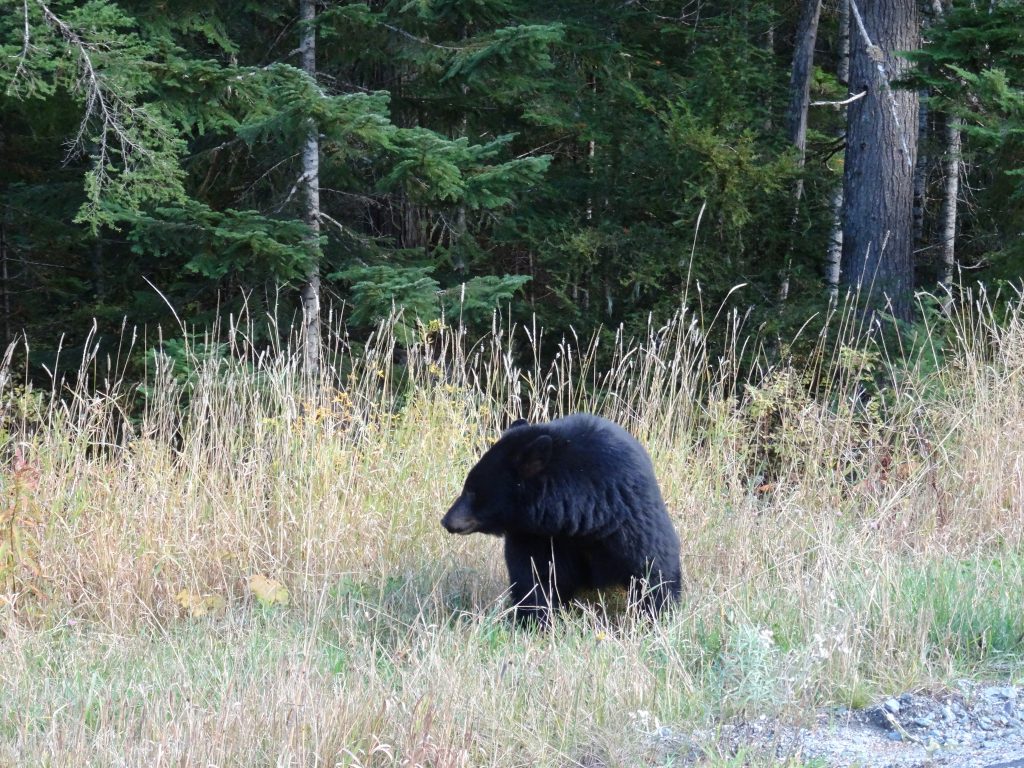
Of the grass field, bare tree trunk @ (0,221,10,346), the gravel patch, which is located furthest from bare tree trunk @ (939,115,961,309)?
bare tree trunk @ (0,221,10,346)

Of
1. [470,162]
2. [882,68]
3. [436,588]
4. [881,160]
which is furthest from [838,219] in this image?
[436,588]

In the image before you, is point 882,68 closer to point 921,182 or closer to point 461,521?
point 921,182

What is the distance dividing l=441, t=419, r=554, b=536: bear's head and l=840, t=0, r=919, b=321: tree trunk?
829 cm

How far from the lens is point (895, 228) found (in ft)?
39.6

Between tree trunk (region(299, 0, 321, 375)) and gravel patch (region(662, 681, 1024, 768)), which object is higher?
tree trunk (region(299, 0, 321, 375))

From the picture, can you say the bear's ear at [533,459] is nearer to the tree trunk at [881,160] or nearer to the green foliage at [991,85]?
the green foliage at [991,85]

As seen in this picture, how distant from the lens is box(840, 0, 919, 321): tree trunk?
1205 cm

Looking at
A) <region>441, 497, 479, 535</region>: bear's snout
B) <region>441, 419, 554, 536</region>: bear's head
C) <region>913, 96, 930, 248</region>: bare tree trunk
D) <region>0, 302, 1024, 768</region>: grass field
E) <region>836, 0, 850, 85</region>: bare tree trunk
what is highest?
<region>836, 0, 850, 85</region>: bare tree trunk

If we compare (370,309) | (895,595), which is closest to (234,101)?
(370,309)

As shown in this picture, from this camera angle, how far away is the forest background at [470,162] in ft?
32.2

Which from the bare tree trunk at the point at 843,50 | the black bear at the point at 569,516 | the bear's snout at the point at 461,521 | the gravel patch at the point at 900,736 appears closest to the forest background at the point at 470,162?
the bare tree trunk at the point at 843,50

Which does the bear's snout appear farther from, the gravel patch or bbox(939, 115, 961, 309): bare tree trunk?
bbox(939, 115, 961, 309): bare tree trunk

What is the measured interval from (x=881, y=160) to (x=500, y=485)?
9139 millimetres

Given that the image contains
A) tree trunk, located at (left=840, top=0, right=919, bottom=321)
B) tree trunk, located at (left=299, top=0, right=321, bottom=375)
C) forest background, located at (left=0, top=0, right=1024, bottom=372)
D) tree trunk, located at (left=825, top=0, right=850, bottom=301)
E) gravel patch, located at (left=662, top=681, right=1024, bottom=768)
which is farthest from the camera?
tree trunk, located at (left=825, top=0, right=850, bottom=301)
